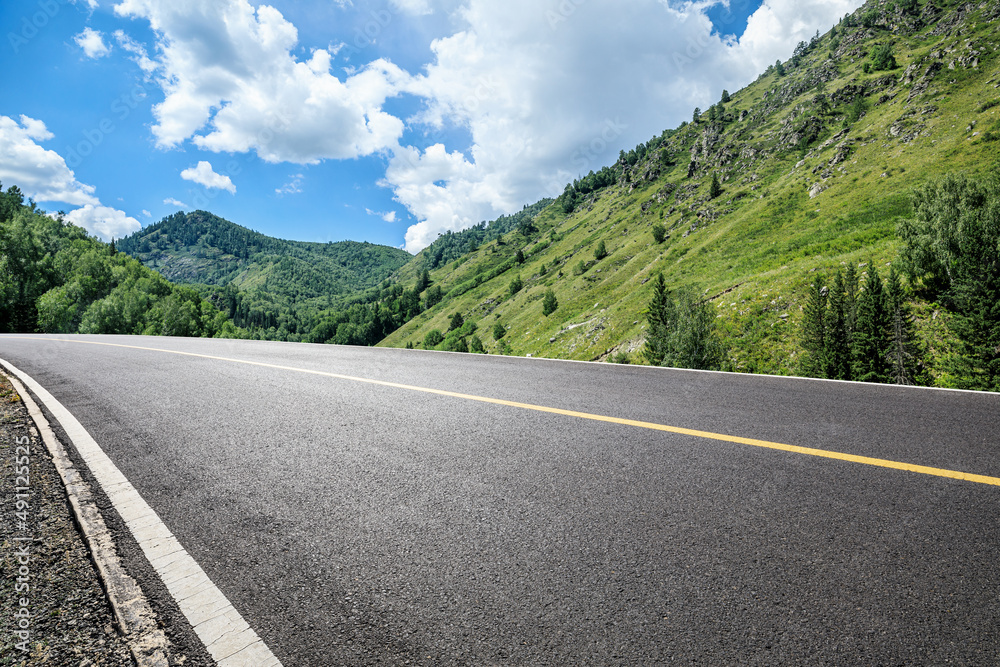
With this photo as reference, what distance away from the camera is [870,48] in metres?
103

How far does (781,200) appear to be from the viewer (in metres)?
60.7

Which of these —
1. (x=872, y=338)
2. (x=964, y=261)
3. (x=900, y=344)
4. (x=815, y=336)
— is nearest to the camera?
(x=900, y=344)

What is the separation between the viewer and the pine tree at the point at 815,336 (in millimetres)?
22594

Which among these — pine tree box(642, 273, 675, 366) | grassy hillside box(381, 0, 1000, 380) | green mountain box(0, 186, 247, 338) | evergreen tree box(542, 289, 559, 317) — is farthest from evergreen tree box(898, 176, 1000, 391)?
green mountain box(0, 186, 247, 338)

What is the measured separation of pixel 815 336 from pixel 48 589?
29.5 metres

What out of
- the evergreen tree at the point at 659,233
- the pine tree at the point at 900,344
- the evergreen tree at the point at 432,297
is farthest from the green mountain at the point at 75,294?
the evergreen tree at the point at 659,233

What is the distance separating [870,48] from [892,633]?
510 ft

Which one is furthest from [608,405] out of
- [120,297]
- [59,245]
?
[59,245]

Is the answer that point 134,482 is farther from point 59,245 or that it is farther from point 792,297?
point 59,245

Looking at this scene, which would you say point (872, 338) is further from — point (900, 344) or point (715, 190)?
point (715, 190)

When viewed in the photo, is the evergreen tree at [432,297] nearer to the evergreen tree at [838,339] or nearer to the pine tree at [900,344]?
the evergreen tree at [838,339]

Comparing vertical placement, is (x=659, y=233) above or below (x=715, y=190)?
below

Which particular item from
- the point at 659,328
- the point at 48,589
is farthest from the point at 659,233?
the point at 48,589

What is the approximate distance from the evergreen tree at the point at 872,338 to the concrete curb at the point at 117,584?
28.8m
